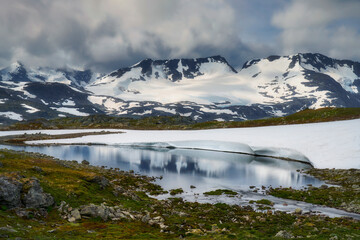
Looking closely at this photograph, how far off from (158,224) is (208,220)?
232 inches

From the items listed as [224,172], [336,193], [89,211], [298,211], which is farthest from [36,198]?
[224,172]

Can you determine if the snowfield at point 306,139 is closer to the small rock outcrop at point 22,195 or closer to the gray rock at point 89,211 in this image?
the gray rock at point 89,211

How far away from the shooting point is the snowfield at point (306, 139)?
59.6 m

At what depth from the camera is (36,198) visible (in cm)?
2170

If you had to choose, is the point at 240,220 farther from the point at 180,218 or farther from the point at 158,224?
the point at 158,224

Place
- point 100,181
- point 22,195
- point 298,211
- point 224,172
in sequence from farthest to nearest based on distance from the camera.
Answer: point 224,172
point 100,181
point 298,211
point 22,195

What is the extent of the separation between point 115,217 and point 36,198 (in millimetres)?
6503

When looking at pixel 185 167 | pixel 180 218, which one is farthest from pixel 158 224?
pixel 185 167

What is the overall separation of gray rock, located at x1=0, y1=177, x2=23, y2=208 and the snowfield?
56768 mm

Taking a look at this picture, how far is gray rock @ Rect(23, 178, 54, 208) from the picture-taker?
21.3 meters

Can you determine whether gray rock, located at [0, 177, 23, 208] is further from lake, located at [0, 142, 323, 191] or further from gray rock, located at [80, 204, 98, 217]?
lake, located at [0, 142, 323, 191]

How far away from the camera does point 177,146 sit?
112 meters

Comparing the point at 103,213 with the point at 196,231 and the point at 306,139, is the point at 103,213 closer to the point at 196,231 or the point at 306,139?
the point at 196,231

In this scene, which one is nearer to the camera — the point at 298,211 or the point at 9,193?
the point at 9,193
